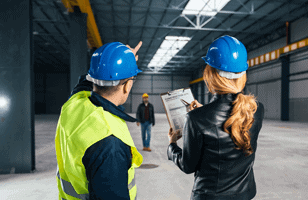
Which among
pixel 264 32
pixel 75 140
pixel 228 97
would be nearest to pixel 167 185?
pixel 228 97

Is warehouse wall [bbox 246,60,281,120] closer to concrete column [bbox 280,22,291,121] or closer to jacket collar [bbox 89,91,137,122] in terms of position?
concrete column [bbox 280,22,291,121]

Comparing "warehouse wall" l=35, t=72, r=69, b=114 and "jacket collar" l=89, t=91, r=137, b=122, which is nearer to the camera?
"jacket collar" l=89, t=91, r=137, b=122

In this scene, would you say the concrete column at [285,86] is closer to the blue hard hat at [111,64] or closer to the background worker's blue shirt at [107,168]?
the blue hard hat at [111,64]

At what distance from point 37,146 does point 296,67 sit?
18310 mm

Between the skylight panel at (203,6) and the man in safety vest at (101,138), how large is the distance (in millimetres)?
12775

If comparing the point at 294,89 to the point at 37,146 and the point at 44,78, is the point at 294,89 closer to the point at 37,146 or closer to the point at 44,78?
the point at 37,146

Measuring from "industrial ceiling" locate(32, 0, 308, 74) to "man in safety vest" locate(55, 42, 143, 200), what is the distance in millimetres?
8656

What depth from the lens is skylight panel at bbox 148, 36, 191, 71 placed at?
1961 cm

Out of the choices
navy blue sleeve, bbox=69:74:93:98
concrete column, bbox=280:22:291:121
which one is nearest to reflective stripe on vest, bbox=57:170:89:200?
navy blue sleeve, bbox=69:74:93:98

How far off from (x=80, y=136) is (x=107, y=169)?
0.67 ft

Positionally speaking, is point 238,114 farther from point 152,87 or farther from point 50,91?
point 50,91

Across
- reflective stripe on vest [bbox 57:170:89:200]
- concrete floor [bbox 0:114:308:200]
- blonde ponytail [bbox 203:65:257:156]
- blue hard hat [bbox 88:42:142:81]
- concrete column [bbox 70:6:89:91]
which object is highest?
concrete column [bbox 70:6:89:91]

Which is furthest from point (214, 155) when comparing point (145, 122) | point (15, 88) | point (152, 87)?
point (152, 87)

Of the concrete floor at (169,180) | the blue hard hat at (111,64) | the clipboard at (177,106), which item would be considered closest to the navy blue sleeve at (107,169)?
the blue hard hat at (111,64)
